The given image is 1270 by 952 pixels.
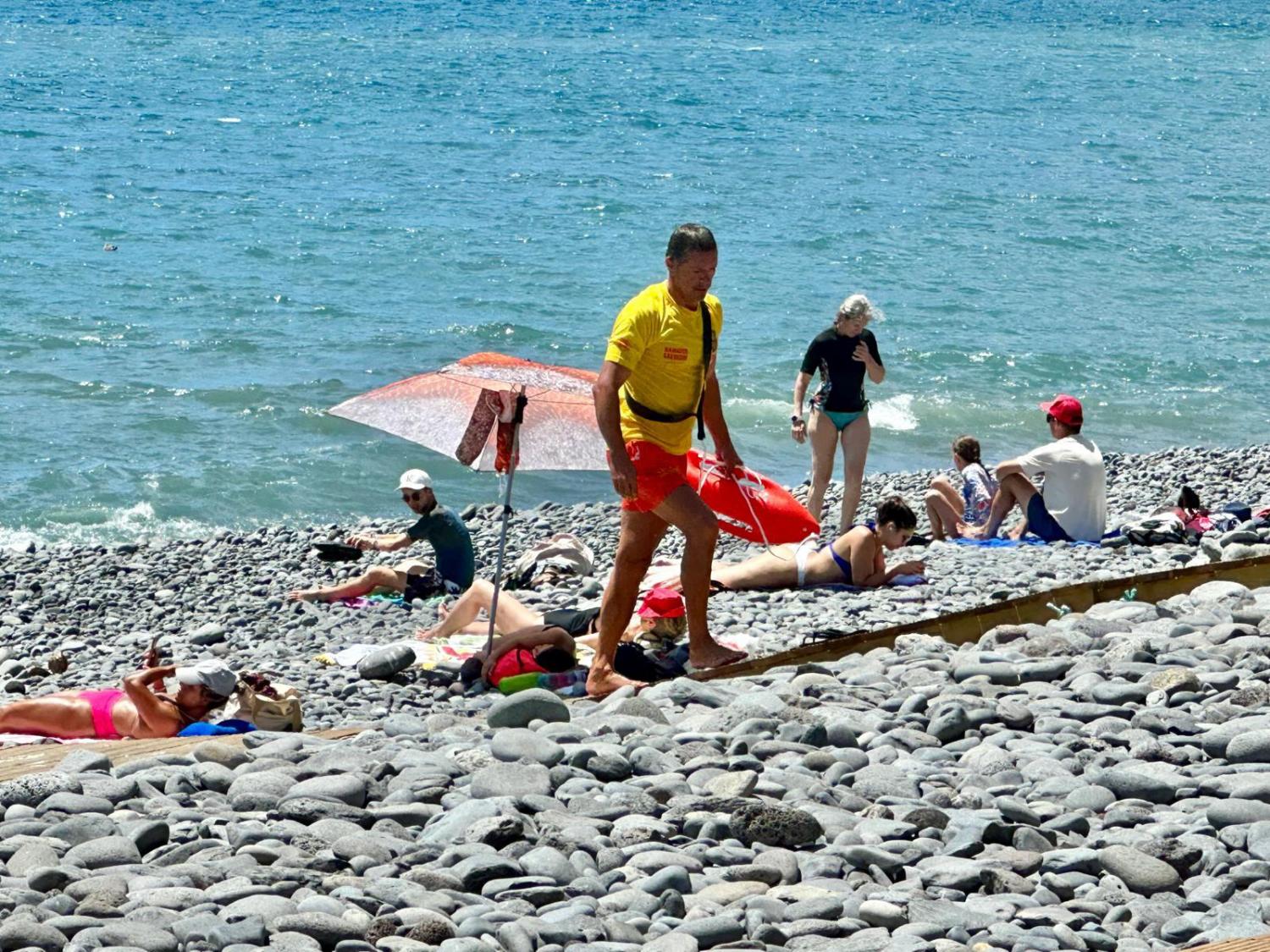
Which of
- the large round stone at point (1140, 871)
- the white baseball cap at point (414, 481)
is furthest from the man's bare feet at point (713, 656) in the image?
the white baseball cap at point (414, 481)

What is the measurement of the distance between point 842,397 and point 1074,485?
1.69m

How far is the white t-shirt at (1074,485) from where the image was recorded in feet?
37.9

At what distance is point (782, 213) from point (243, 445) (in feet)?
50.9

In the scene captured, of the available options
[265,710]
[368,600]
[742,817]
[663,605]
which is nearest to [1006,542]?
[663,605]

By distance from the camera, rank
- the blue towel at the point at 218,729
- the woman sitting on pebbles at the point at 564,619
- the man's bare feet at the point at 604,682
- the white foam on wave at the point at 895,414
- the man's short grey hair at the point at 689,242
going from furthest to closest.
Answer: the white foam on wave at the point at 895,414, the woman sitting on pebbles at the point at 564,619, the man's bare feet at the point at 604,682, the man's short grey hair at the point at 689,242, the blue towel at the point at 218,729

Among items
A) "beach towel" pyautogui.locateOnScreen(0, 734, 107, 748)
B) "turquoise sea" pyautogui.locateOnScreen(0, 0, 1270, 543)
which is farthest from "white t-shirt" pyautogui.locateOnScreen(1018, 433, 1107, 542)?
"beach towel" pyautogui.locateOnScreen(0, 734, 107, 748)

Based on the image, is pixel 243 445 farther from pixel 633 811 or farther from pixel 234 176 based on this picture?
pixel 234 176

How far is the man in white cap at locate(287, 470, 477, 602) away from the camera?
37.1 ft

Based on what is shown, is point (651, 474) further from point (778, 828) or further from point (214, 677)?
point (778, 828)

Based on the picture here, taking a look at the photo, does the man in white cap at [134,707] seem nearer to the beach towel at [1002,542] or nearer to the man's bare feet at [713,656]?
the man's bare feet at [713,656]

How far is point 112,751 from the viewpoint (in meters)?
6.14

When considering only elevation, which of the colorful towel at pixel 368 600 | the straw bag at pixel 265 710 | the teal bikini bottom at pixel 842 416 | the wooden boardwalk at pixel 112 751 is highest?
the teal bikini bottom at pixel 842 416

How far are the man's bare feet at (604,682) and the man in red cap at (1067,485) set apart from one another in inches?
190

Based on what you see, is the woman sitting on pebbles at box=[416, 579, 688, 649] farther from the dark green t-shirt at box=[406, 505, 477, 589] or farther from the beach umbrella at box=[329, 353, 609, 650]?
the dark green t-shirt at box=[406, 505, 477, 589]
